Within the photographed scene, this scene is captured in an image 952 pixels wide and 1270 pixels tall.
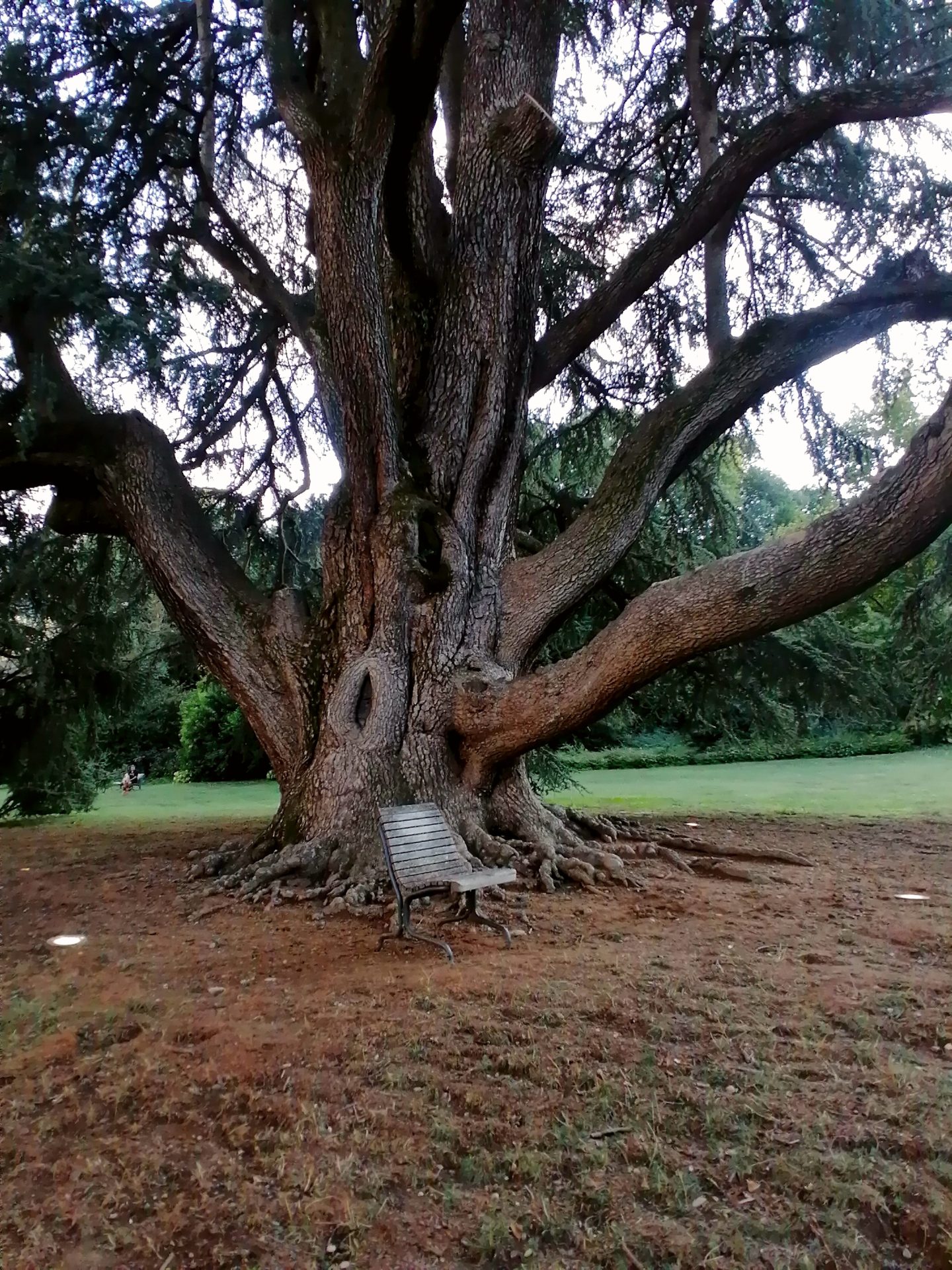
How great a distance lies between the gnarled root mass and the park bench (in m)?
0.32

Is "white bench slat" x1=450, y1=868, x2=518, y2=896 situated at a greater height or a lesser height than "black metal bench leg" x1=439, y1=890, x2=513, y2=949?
greater

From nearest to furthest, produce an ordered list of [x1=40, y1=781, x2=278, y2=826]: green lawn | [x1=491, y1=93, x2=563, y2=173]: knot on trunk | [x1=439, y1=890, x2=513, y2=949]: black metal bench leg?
[x1=439, y1=890, x2=513, y2=949]: black metal bench leg
[x1=491, y1=93, x2=563, y2=173]: knot on trunk
[x1=40, y1=781, x2=278, y2=826]: green lawn

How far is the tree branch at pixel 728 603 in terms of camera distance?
4.64 metres

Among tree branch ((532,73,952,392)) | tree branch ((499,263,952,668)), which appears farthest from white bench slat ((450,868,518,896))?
tree branch ((532,73,952,392))

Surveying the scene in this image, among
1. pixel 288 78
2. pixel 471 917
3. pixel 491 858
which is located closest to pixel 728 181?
pixel 288 78

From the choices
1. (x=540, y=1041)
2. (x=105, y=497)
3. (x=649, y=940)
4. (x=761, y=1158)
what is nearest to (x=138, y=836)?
(x=105, y=497)

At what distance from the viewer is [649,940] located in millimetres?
4602

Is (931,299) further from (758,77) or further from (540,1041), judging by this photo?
(540,1041)

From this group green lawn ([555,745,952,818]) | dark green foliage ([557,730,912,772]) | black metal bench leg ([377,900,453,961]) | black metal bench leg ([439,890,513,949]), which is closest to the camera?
black metal bench leg ([377,900,453,961])

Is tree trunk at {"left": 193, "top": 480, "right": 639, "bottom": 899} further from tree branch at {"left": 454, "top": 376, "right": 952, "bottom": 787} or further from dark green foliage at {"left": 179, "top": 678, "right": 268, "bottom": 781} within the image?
dark green foliage at {"left": 179, "top": 678, "right": 268, "bottom": 781}

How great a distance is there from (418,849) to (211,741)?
18482 mm

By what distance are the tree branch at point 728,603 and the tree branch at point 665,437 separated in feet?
2.64

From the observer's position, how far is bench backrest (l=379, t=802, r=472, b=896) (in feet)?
15.7

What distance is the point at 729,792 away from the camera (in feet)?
51.0
